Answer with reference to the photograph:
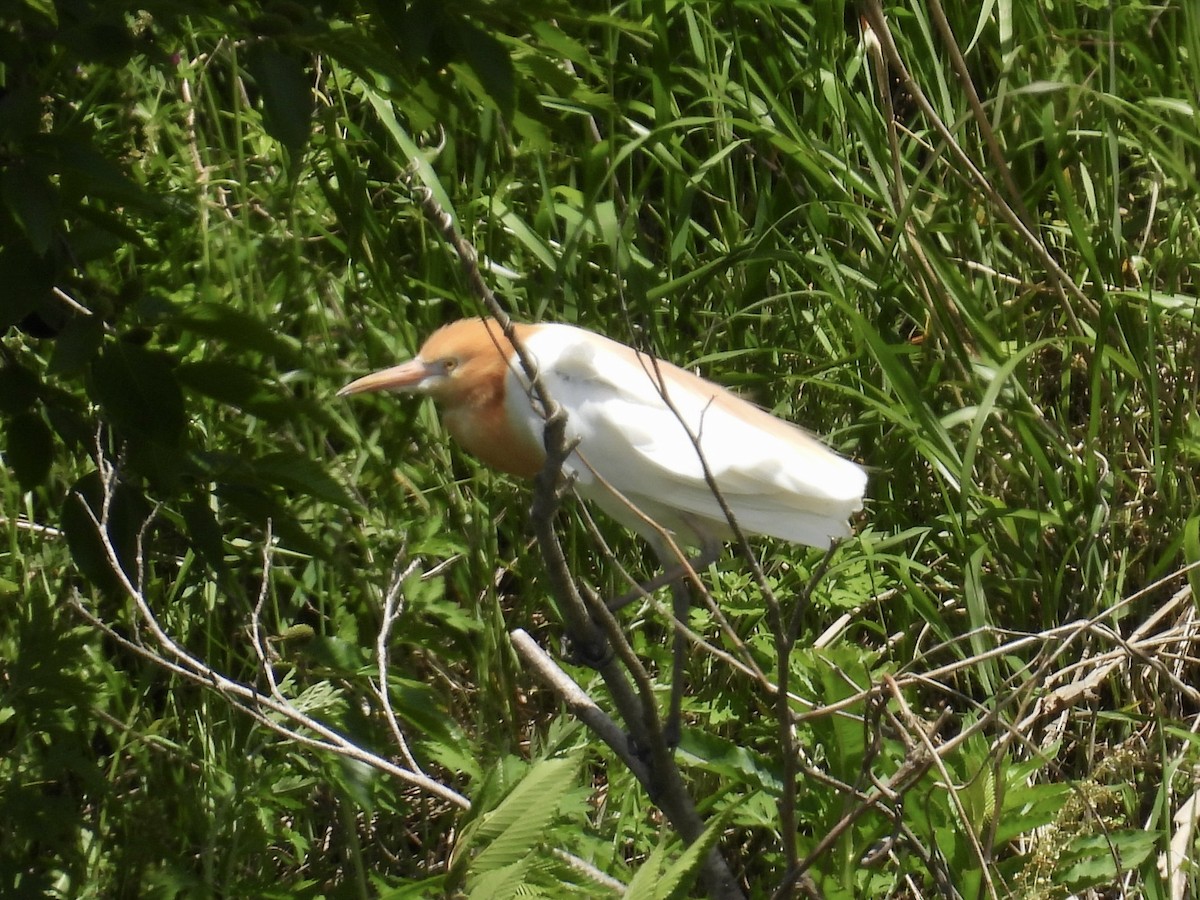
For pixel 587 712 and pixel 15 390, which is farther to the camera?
pixel 587 712

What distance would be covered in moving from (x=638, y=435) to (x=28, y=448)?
36.3 inches

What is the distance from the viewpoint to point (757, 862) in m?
2.46

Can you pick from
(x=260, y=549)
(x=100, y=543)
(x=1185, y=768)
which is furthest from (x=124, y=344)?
(x=1185, y=768)

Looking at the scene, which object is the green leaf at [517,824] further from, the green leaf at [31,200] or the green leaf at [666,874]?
the green leaf at [31,200]

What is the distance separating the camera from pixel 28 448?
5.37 ft

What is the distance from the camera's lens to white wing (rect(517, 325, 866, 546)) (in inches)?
85.9

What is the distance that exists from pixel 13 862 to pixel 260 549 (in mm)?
930

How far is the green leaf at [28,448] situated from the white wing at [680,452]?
0.78 metres

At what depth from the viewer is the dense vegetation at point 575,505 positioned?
1.69 meters

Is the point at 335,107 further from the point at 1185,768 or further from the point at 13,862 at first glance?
the point at 1185,768

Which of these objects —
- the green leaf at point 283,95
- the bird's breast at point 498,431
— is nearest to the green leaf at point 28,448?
the green leaf at point 283,95

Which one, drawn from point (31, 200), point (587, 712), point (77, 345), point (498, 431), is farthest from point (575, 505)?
point (31, 200)

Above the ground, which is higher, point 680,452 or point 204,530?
point 204,530

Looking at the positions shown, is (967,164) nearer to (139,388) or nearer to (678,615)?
(678,615)
